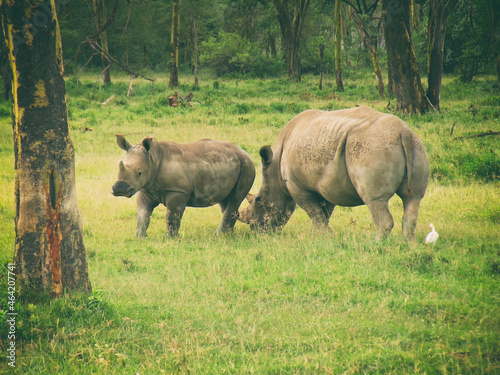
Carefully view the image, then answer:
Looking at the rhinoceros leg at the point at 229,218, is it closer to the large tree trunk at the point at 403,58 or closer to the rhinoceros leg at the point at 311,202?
the rhinoceros leg at the point at 311,202

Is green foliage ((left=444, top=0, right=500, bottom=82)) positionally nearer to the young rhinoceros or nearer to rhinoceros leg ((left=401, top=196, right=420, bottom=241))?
the young rhinoceros

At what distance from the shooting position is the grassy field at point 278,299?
13.5ft

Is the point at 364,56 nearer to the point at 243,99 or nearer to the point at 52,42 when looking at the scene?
the point at 243,99

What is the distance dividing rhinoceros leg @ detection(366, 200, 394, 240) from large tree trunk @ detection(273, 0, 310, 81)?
2737 centimetres

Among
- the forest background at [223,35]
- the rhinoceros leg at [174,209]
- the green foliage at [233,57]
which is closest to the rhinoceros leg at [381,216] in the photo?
the rhinoceros leg at [174,209]

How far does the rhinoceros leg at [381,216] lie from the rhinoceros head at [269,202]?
193 cm

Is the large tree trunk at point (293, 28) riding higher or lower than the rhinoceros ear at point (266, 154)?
higher

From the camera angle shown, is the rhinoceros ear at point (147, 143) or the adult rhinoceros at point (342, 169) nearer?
the adult rhinoceros at point (342, 169)

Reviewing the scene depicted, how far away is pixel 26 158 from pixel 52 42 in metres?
1.06

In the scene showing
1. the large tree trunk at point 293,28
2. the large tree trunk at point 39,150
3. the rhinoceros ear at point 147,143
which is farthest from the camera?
the large tree trunk at point 293,28

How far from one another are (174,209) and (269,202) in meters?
1.50

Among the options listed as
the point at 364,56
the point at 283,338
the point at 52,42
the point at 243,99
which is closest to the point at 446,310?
the point at 283,338

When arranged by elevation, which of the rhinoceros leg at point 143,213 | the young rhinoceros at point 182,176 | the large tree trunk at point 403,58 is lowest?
the rhinoceros leg at point 143,213

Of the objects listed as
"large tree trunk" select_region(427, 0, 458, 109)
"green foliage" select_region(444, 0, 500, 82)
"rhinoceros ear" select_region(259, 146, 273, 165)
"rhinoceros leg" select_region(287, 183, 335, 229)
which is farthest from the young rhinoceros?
"green foliage" select_region(444, 0, 500, 82)
